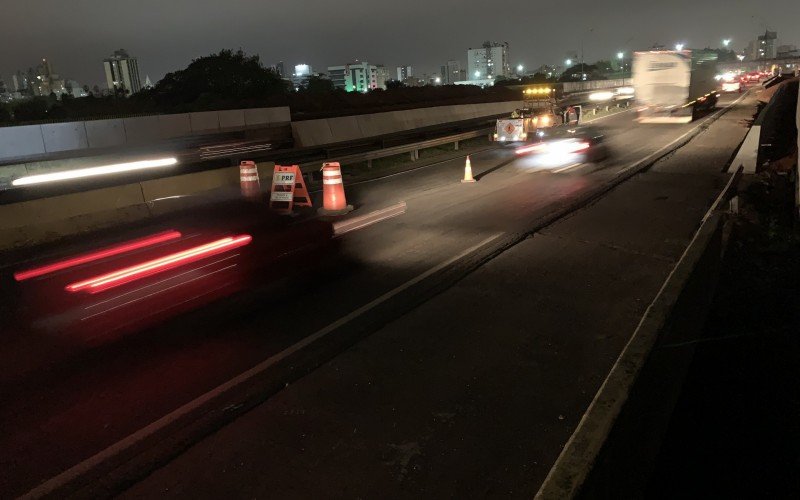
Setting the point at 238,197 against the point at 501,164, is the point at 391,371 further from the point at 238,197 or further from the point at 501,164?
the point at 501,164

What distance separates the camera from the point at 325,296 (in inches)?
287

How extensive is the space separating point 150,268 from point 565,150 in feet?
56.7

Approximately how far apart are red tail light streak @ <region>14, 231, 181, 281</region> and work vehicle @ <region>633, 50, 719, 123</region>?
97.8ft

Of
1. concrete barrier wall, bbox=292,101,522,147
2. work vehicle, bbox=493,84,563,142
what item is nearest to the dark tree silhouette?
concrete barrier wall, bbox=292,101,522,147

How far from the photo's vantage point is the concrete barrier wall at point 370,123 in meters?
23.7

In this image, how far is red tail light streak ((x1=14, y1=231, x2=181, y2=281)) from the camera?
9039mm

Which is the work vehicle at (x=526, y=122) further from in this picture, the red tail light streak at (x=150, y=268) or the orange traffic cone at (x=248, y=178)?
the red tail light streak at (x=150, y=268)

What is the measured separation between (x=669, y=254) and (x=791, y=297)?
2.09 meters

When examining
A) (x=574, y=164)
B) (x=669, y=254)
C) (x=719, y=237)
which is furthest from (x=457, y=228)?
(x=574, y=164)

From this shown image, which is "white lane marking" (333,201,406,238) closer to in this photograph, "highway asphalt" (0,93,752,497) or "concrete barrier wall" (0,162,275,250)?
"highway asphalt" (0,93,752,497)

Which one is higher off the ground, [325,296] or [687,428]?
[325,296]

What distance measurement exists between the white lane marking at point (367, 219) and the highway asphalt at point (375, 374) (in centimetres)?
119

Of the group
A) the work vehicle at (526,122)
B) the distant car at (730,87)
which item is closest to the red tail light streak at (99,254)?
the work vehicle at (526,122)

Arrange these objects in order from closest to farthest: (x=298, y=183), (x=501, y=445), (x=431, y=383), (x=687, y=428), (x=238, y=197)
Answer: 1. (x=501, y=445)
2. (x=431, y=383)
3. (x=687, y=428)
4. (x=298, y=183)
5. (x=238, y=197)
